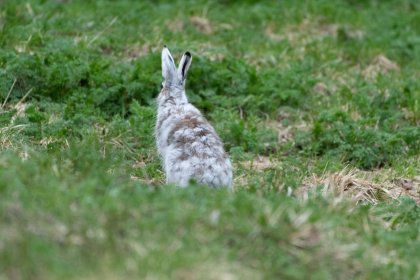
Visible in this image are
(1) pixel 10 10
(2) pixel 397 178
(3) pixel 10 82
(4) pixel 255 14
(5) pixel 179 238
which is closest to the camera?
(5) pixel 179 238

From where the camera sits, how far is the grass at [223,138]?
6277mm

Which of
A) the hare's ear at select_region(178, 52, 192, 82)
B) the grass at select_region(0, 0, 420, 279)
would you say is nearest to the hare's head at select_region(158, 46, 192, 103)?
the hare's ear at select_region(178, 52, 192, 82)

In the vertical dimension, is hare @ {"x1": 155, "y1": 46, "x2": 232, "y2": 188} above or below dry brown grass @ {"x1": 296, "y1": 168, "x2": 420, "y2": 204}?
above

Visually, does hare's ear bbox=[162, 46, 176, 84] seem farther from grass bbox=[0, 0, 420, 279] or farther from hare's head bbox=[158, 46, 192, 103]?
grass bbox=[0, 0, 420, 279]

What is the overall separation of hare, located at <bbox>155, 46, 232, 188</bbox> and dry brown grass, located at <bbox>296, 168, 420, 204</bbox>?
36.0 inches

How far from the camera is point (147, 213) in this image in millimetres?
6508

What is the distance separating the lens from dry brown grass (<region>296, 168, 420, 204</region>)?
8984 mm

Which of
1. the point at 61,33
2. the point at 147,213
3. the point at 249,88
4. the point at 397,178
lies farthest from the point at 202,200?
the point at 61,33

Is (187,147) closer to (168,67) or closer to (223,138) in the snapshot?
(168,67)

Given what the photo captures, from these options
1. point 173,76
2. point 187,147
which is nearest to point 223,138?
point 173,76

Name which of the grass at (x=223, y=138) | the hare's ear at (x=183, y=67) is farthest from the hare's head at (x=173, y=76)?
the grass at (x=223, y=138)

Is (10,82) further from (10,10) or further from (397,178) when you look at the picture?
(397,178)

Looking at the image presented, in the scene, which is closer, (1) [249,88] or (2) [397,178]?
(2) [397,178]

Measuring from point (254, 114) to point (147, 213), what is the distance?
16.7 feet
